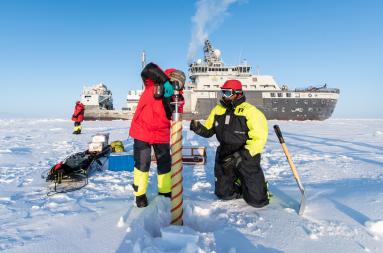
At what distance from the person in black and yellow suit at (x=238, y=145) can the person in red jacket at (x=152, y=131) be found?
464mm

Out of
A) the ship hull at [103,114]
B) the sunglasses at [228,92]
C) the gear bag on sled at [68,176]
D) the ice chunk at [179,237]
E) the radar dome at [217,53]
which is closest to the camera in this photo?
the ice chunk at [179,237]

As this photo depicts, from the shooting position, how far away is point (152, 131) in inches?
128

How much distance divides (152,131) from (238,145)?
44.0 inches

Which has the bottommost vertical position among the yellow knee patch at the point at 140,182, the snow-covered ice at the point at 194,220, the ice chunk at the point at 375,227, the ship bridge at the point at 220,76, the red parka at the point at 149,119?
the snow-covered ice at the point at 194,220

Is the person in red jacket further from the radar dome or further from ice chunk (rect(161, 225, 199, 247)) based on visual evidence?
the radar dome

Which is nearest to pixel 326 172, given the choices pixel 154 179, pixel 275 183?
pixel 275 183

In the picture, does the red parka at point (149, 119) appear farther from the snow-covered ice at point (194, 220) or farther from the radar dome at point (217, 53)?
the radar dome at point (217, 53)

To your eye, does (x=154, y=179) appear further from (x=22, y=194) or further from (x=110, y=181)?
(x=22, y=194)

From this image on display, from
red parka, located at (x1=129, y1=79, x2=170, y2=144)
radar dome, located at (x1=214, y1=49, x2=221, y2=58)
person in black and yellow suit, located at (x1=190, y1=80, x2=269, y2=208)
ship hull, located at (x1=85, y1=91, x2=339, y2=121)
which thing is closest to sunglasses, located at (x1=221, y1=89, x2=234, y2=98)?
person in black and yellow suit, located at (x1=190, y1=80, x2=269, y2=208)

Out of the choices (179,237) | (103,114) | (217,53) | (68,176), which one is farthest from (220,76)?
(179,237)

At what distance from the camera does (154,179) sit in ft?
15.2

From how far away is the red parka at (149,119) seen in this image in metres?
3.22

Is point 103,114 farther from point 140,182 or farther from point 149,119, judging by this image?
point 140,182

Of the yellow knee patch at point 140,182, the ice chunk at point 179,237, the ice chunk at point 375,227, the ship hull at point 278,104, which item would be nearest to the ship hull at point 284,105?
the ship hull at point 278,104
